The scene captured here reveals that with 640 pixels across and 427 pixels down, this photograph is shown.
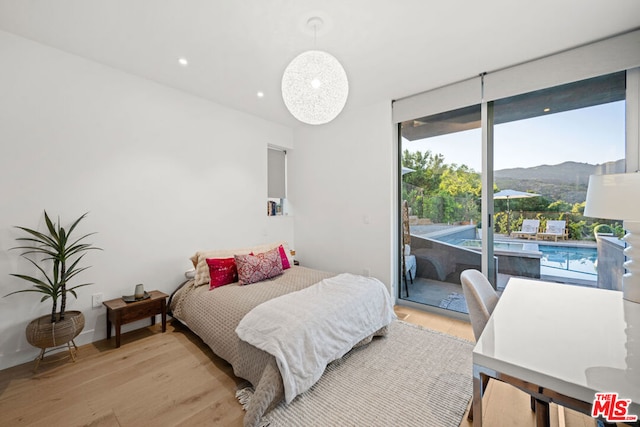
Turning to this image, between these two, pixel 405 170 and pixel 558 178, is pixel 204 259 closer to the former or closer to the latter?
pixel 405 170

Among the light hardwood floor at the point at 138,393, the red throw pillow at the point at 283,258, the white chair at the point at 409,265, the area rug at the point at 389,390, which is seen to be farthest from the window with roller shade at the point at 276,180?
the area rug at the point at 389,390

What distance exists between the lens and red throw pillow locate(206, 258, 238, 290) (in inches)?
108

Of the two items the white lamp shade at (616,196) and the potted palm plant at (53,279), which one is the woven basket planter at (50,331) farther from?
the white lamp shade at (616,196)

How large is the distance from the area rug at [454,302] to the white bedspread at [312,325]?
1080 mm

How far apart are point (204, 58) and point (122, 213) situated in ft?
5.84

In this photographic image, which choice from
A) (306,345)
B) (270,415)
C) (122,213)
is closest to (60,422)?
(270,415)

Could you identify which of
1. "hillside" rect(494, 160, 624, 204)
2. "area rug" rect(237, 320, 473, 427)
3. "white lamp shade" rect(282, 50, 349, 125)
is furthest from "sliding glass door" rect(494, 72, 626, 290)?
"white lamp shade" rect(282, 50, 349, 125)

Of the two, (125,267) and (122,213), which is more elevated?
(122,213)

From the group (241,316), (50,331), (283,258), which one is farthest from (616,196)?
(50,331)

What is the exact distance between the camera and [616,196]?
130cm

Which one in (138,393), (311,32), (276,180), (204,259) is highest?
(311,32)

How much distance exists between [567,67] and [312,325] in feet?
10.5

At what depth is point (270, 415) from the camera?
162 centimetres

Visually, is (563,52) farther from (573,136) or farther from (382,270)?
(382,270)
